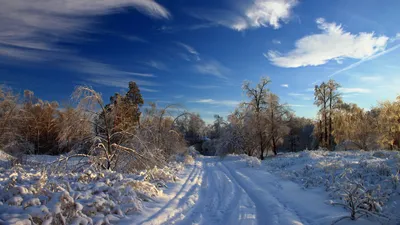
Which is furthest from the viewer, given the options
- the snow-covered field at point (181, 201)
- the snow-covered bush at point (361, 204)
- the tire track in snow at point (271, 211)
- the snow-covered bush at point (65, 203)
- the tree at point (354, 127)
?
the tree at point (354, 127)

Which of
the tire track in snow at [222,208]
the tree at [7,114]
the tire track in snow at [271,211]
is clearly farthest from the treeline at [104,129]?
the tire track in snow at [271,211]

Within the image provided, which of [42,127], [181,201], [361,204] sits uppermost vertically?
[42,127]

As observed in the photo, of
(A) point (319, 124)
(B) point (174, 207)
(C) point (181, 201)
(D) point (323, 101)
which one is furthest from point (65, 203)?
(A) point (319, 124)

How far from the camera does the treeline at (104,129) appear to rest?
816 centimetres

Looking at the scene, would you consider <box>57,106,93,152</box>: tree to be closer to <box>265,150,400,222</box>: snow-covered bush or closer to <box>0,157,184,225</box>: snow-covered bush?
<box>0,157,184,225</box>: snow-covered bush

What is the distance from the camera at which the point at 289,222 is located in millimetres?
5164

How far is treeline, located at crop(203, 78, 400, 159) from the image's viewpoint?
24.2m

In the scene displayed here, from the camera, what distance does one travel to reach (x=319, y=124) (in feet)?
111

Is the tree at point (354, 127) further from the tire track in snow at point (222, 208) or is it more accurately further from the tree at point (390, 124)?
the tire track in snow at point (222, 208)

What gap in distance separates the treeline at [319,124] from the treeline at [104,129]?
7241 millimetres

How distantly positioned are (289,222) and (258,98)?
73.6 feet

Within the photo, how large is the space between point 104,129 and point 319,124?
32.8 metres

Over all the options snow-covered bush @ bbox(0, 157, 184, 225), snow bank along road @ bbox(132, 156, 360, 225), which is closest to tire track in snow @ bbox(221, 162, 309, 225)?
snow bank along road @ bbox(132, 156, 360, 225)

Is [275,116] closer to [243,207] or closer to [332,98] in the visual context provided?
[332,98]
